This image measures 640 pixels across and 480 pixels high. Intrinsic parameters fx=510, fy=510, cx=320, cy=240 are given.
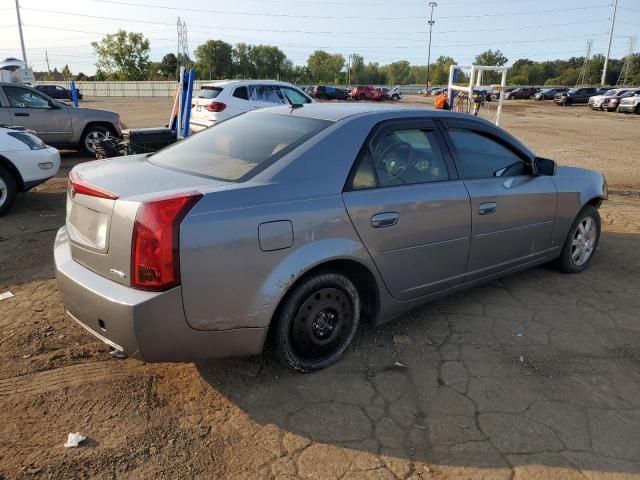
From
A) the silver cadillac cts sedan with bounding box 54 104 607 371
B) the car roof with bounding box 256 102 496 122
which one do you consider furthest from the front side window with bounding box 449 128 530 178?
the car roof with bounding box 256 102 496 122

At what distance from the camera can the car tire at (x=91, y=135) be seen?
11.3 metres

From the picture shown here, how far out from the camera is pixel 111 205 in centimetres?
262

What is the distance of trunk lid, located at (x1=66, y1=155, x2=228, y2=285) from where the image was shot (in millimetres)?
2549

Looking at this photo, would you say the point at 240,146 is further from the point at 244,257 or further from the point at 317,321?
the point at 317,321

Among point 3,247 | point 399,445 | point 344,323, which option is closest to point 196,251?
point 344,323

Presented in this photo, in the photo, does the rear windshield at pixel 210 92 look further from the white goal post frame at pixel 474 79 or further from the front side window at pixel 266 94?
the white goal post frame at pixel 474 79

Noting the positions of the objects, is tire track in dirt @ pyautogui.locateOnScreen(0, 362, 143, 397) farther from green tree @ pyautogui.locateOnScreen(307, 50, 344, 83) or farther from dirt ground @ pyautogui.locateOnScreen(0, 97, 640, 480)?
green tree @ pyautogui.locateOnScreen(307, 50, 344, 83)

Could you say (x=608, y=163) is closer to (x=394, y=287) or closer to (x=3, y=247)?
(x=394, y=287)

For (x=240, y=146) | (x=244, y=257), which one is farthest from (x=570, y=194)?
(x=244, y=257)

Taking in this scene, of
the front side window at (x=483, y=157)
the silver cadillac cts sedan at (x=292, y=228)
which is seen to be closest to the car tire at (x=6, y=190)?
the silver cadillac cts sedan at (x=292, y=228)

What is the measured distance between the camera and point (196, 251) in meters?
2.47

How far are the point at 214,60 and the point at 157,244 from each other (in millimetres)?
111698

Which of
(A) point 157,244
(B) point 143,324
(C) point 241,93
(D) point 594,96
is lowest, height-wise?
(D) point 594,96

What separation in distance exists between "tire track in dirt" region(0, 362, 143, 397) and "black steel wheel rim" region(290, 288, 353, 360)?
1027 millimetres
